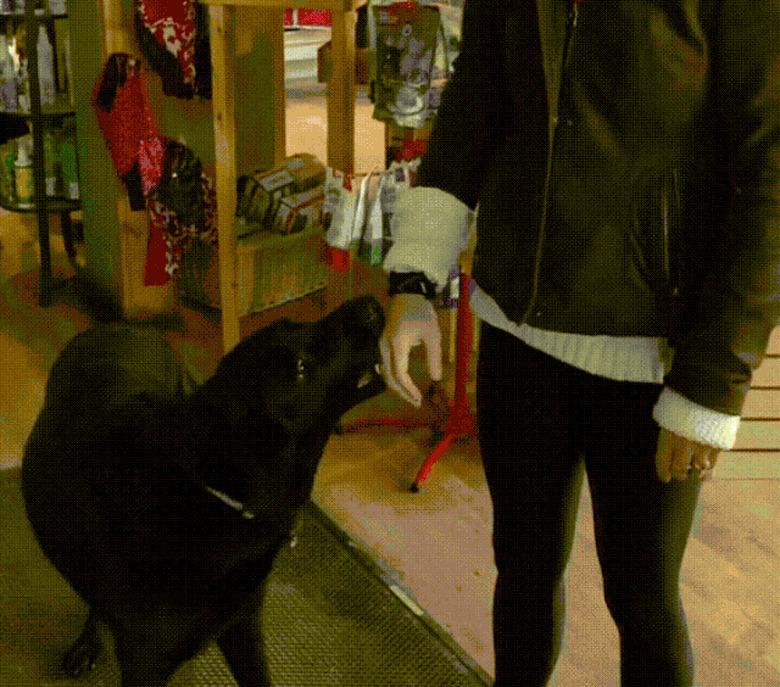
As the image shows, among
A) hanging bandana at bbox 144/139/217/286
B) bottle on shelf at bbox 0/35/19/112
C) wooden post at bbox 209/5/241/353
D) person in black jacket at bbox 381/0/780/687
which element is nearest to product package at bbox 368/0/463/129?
wooden post at bbox 209/5/241/353

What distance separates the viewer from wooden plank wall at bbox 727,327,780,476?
2.58 metres

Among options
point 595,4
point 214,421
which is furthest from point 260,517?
point 595,4

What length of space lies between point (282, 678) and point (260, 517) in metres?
0.62

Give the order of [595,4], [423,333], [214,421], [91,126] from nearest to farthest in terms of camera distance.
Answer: [595,4]
[423,333]
[214,421]
[91,126]

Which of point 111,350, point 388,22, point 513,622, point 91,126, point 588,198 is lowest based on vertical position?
point 513,622

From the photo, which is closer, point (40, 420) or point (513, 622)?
point (513, 622)

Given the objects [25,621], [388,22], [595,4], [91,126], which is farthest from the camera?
[91,126]

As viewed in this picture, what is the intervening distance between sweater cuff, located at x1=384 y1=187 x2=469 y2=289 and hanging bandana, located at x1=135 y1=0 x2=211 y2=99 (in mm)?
1823

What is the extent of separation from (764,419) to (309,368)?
6.15 ft

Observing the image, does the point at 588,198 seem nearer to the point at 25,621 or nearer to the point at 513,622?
the point at 513,622

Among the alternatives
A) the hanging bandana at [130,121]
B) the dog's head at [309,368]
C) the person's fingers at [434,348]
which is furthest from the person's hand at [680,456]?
the hanging bandana at [130,121]

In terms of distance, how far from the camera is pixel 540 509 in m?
1.08

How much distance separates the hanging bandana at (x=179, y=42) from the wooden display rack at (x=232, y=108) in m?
0.19

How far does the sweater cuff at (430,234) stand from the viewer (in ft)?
3.50
